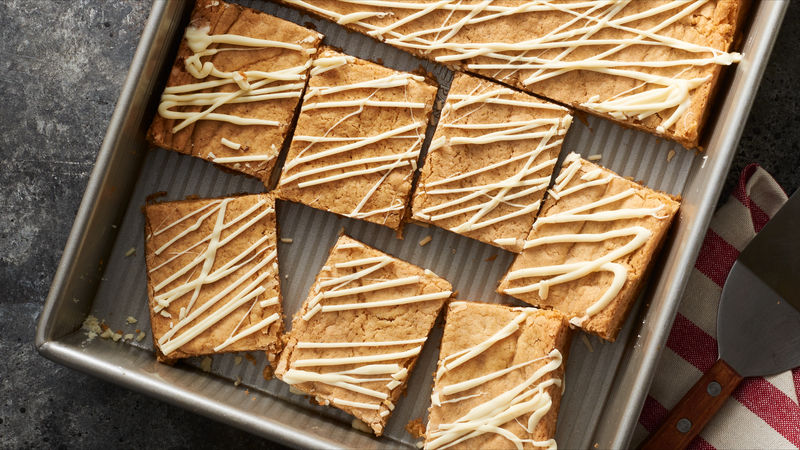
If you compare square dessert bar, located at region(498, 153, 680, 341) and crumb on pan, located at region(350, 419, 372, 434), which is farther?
crumb on pan, located at region(350, 419, 372, 434)

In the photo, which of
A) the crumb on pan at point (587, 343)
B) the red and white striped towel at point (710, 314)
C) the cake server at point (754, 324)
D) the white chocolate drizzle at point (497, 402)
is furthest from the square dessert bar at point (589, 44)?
the white chocolate drizzle at point (497, 402)

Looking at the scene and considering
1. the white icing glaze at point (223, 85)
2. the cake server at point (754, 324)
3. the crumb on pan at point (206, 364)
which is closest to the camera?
the cake server at point (754, 324)

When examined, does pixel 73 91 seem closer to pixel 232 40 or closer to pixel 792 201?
pixel 232 40

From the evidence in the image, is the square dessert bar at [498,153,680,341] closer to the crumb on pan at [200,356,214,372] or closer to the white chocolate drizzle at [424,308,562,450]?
the white chocolate drizzle at [424,308,562,450]

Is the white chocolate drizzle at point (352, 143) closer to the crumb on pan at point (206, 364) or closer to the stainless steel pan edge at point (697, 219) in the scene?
the crumb on pan at point (206, 364)

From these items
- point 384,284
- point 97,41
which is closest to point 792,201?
point 384,284

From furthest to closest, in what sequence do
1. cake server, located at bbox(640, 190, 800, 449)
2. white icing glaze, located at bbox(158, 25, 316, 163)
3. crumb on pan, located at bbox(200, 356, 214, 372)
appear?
1. crumb on pan, located at bbox(200, 356, 214, 372)
2. white icing glaze, located at bbox(158, 25, 316, 163)
3. cake server, located at bbox(640, 190, 800, 449)

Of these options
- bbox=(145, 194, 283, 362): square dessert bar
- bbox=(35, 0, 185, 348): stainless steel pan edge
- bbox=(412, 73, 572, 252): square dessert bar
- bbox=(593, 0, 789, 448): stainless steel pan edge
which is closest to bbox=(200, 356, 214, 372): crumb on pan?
bbox=(145, 194, 283, 362): square dessert bar
